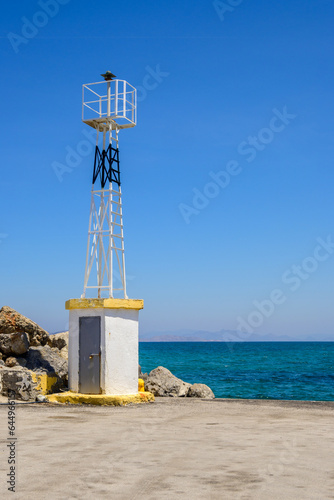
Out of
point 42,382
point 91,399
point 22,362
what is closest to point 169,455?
point 91,399

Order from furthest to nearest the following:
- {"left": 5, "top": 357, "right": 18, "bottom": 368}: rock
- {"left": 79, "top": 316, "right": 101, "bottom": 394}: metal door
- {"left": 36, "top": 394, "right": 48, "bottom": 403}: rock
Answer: {"left": 5, "top": 357, "right": 18, "bottom": 368}: rock, {"left": 79, "top": 316, "right": 101, "bottom": 394}: metal door, {"left": 36, "top": 394, "right": 48, "bottom": 403}: rock

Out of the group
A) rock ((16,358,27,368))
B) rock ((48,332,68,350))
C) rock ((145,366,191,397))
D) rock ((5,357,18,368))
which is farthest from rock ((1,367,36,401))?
rock ((48,332,68,350))

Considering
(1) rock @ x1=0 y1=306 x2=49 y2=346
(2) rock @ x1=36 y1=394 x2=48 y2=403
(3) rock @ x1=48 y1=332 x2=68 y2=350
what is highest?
(1) rock @ x1=0 y1=306 x2=49 y2=346

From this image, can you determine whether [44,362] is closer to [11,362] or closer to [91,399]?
[11,362]

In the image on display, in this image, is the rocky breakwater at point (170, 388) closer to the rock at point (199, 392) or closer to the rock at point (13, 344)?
the rock at point (199, 392)

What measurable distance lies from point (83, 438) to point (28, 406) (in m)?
4.74

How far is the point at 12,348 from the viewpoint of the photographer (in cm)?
1802

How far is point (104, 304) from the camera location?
49.2 ft

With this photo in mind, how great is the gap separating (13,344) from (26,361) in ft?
2.19

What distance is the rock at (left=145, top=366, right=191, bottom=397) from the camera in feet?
61.9

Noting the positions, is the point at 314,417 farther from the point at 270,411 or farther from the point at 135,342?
the point at 135,342

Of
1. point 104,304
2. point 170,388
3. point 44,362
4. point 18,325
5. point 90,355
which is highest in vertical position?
point 104,304

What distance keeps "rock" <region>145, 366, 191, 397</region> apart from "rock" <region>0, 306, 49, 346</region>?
408 cm

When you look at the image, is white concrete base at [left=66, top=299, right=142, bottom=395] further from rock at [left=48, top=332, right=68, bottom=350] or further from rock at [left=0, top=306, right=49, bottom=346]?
rock at [left=48, top=332, right=68, bottom=350]
